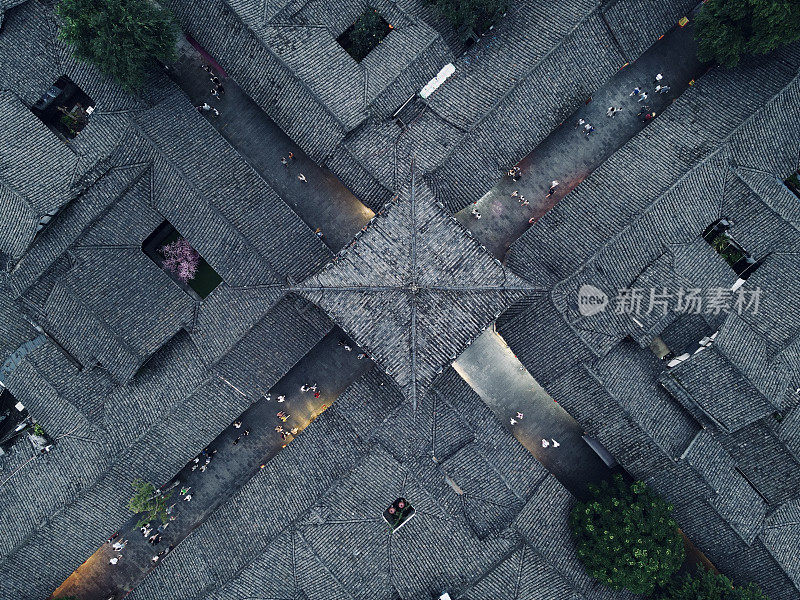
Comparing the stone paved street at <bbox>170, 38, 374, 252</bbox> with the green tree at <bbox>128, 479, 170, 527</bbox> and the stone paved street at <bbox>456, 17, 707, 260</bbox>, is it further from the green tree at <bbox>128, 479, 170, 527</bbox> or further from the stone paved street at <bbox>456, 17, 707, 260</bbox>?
the green tree at <bbox>128, 479, 170, 527</bbox>

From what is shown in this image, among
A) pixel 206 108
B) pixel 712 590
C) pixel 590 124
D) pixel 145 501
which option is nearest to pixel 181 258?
pixel 206 108

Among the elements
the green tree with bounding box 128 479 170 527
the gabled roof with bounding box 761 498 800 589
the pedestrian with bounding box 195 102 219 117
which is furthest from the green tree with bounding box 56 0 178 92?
the gabled roof with bounding box 761 498 800 589

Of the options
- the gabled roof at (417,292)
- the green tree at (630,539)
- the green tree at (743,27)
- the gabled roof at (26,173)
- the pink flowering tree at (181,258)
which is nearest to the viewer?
the gabled roof at (417,292)

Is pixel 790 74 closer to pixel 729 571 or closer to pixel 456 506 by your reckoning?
pixel 729 571

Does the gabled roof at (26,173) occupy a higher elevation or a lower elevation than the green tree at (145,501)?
higher

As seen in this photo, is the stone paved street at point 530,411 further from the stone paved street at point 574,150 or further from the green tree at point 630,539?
the stone paved street at point 574,150

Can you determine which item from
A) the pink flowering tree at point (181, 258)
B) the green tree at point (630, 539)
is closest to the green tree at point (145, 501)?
the pink flowering tree at point (181, 258)

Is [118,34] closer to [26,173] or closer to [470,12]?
[26,173]
